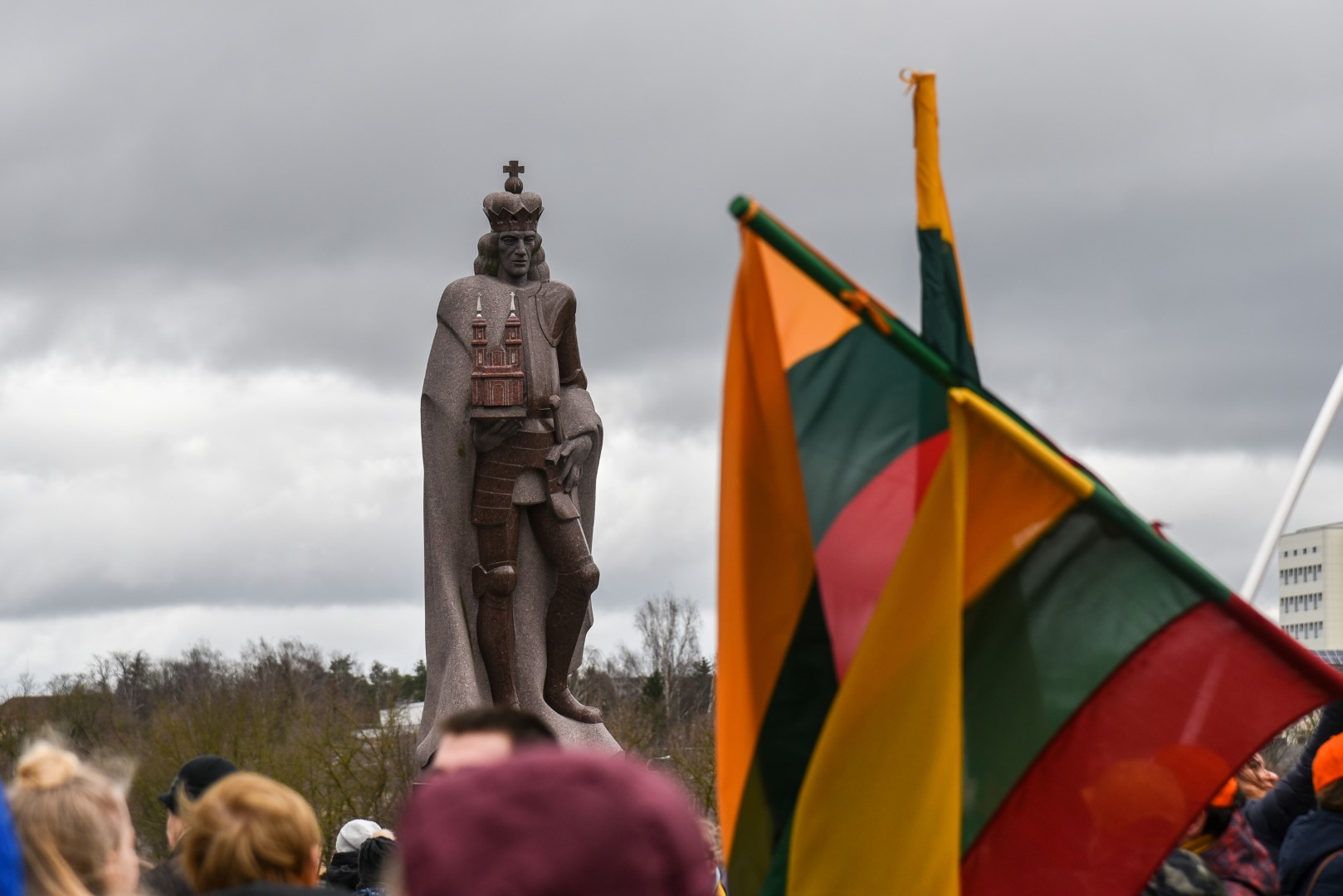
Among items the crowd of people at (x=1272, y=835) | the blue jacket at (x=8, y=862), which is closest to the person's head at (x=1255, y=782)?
the crowd of people at (x=1272, y=835)

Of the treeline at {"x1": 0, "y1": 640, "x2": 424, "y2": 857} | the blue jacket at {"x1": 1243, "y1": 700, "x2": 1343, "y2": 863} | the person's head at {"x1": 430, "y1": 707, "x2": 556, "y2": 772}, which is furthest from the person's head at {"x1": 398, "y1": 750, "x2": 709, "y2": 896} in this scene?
the treeline at {"x1": 0, "y1": 640, "x2": 424, "y2": 857}

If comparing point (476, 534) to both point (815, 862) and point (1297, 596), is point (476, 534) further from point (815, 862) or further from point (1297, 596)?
point (1297, 596)

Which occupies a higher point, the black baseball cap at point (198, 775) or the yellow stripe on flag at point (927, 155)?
the yellow stripe on flag at point (927, 155)

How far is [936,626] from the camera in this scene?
14.8ft

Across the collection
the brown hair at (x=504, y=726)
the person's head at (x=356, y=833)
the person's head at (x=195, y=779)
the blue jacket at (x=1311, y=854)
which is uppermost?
the brown hair at (x=504, y=726)

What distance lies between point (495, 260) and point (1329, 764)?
6.66 meters

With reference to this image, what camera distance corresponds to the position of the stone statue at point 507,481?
11.0m

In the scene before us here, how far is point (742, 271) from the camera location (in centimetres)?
470

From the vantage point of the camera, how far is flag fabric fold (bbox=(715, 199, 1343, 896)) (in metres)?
4.56

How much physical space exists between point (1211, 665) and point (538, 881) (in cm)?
294

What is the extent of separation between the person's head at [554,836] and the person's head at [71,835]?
1.67 meters

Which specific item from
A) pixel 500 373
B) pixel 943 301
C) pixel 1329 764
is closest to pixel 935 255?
pixel 943 301

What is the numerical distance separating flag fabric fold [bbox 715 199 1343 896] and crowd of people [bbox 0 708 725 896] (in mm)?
1021

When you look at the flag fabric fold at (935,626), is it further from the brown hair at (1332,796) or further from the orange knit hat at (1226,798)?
the brown hair at (1332,796)
